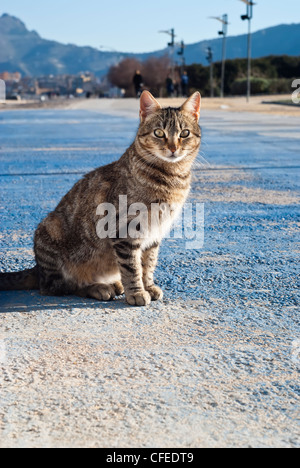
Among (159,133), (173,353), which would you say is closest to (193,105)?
(159,133)

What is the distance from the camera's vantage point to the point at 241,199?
7.09 meters

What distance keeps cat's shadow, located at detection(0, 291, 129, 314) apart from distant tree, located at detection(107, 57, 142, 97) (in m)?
105

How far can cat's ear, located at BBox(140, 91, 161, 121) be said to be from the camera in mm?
3907

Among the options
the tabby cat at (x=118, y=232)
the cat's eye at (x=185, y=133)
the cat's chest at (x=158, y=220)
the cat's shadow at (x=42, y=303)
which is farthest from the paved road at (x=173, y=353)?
the cat's eye at (x=185, y=133)

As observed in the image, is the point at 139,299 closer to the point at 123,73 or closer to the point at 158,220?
the point at 158,220

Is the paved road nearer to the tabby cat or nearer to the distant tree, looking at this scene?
the tabby cat

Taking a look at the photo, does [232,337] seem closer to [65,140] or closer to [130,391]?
[130,391]

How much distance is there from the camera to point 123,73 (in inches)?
4289

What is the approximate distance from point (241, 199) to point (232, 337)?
13.6 feet

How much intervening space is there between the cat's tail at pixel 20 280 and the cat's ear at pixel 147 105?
4.06 ft

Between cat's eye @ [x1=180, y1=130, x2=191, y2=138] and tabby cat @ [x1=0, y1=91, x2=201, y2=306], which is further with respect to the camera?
cat's eye @ [x1=180, y1=130, x2=191, y2=138]

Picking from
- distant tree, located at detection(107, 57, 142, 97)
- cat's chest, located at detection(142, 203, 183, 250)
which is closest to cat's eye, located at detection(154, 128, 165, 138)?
cat's chest, located at detection(142, 203, 183, 250)
